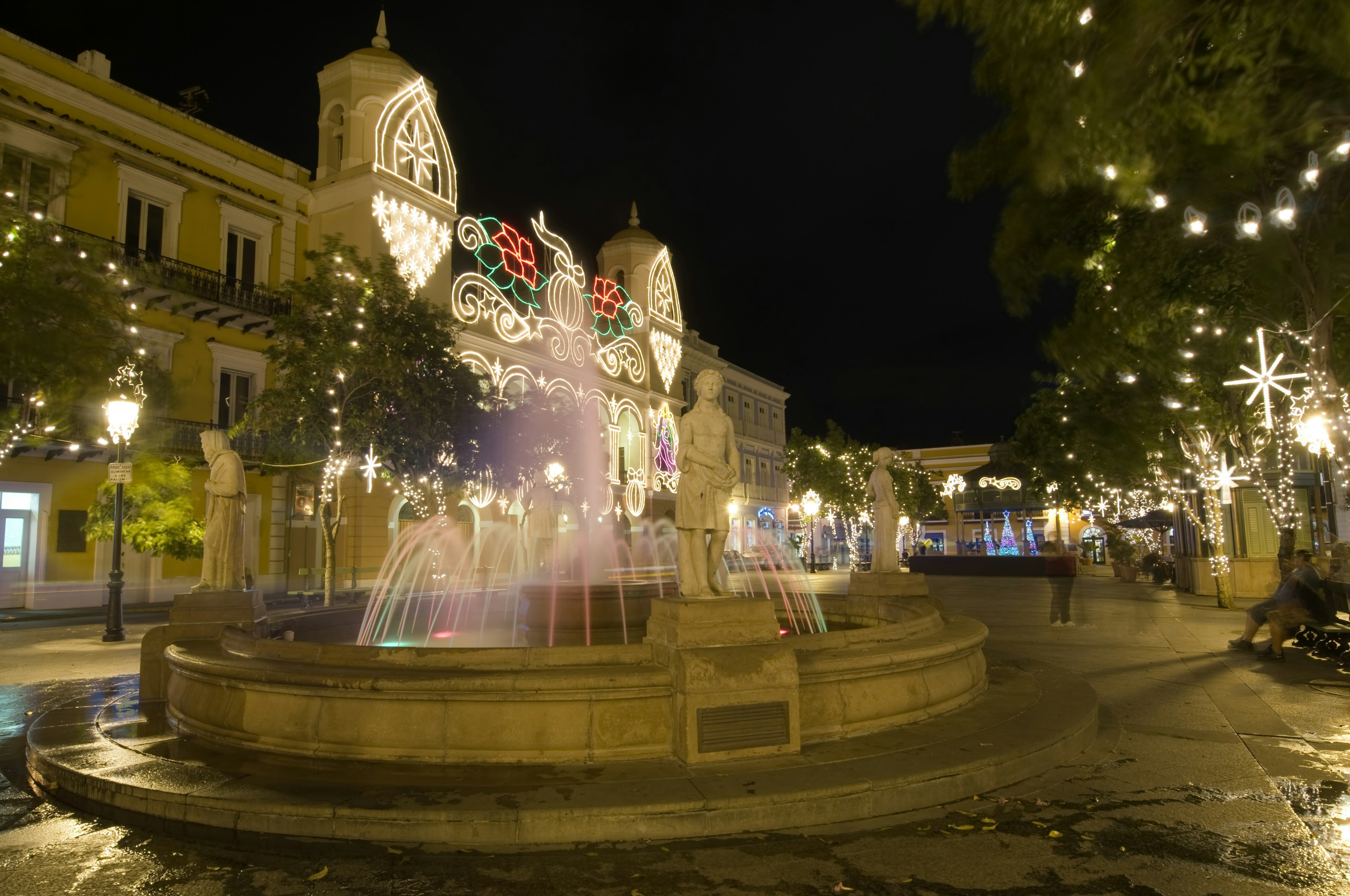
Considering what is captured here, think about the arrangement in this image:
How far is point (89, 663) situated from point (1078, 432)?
26.7 meters

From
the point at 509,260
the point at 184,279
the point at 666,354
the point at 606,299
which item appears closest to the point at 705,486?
the point at 184,279

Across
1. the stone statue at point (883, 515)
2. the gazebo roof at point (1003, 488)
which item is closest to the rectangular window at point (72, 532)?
the stone statue at point (883, 515)

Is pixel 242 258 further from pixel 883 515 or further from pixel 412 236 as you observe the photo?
pixel 883 515

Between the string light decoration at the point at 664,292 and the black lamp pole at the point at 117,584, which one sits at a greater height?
the string light decoration at the point at 664,292

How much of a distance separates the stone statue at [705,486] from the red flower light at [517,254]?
2440cm

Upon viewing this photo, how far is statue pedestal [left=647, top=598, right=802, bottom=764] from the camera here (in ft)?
19.1

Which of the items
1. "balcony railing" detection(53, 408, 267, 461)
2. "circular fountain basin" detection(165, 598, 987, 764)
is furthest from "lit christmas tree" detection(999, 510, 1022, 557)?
"circular fountain basin" detection(165, 598, 987, 764)

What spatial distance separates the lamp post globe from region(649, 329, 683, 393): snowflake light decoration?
27095mm

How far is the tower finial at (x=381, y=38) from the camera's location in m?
27.1

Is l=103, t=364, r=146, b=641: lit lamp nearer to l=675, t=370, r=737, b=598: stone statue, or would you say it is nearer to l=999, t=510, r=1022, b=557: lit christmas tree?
l=675, t=370, r=737, b=598: stone statue

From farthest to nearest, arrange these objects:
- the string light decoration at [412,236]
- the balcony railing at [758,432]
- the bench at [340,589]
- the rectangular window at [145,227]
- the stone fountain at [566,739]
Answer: the balcony railing at [758,432] → the string light decoration at [412,236] → the rectangular window at [145,227] → the bench at [340,589] → the stone fountain at [566,739]

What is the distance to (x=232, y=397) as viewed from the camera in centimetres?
2553

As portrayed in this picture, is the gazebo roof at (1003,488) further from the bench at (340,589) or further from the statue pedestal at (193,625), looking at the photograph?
the statue pedestal at (193,625)

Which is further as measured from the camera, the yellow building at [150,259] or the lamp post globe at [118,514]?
the yellow building at [150,259]
